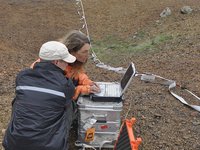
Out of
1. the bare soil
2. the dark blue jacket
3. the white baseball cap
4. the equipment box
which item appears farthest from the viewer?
the bare soil

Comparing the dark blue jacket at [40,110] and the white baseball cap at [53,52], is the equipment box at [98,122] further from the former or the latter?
the white baseball cap at [53,52]

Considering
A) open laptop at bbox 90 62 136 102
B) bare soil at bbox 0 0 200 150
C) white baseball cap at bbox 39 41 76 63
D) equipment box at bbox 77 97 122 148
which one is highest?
white baseball cap at bbox 39 41 76 63

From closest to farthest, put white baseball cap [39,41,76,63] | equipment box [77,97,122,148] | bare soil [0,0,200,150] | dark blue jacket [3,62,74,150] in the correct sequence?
1. dark blue jacket [3,62,74,150]
2. white baseball cap [39,41,76,63]
3. equipment box [77,97,122,148]
4. bare soil [0,0,200,150]

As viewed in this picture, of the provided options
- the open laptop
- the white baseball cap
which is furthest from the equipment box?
the white baseball cap

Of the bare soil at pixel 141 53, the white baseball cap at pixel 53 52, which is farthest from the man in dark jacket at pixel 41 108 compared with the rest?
the bare soil at pixel 141 53

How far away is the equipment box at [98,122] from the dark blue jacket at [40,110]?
1.69ft

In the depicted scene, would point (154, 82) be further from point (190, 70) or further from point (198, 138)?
point (198, 138)

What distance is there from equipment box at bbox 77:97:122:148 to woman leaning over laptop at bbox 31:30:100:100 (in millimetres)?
115

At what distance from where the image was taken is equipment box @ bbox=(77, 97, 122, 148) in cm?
404

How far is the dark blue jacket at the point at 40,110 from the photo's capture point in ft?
11.1

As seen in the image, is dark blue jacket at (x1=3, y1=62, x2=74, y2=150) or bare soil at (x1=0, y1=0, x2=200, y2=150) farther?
bare soil at (x1=0, y1=0, x2=200, y2=150)

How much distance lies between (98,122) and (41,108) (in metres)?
0.86

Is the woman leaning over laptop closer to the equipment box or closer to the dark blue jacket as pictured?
the equipment box

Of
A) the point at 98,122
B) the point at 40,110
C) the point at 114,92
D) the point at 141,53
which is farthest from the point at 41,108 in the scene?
the point at 141,53
